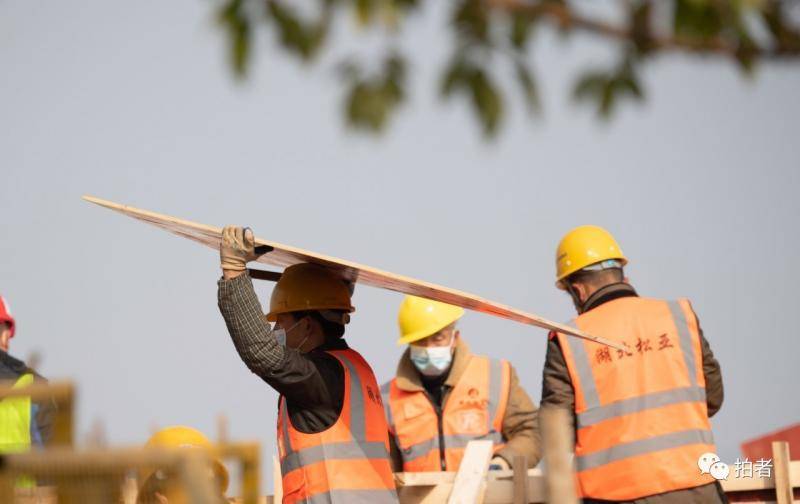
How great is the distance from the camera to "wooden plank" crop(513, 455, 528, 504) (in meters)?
7.05

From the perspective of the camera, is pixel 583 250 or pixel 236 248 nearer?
pixel 236 248

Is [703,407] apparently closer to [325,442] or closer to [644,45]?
[325,442]

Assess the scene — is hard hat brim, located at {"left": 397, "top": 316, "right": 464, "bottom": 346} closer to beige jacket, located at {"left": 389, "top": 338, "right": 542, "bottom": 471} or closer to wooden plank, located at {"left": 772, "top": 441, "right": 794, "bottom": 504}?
beige jacket, located at {"left": 389, "top": 338, "right": 542, "bottom": 471}

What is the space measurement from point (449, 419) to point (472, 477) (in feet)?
6.81

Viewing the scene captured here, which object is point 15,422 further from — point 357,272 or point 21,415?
point 357,272

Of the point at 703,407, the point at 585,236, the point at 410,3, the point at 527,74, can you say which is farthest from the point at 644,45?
the point at 585,236

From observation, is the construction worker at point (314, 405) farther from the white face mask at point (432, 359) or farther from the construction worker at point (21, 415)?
the white face mask at point (432, 359)

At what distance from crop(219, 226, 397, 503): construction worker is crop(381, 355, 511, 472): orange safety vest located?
3.04 metres

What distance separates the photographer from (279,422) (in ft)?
19.1

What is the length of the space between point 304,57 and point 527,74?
47cm

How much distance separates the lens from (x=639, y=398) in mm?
6465

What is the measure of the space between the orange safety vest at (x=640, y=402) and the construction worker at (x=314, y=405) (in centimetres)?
124

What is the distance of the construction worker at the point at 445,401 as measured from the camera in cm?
895

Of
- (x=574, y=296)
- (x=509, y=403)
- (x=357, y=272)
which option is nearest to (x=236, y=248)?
(x=357, y=272)
